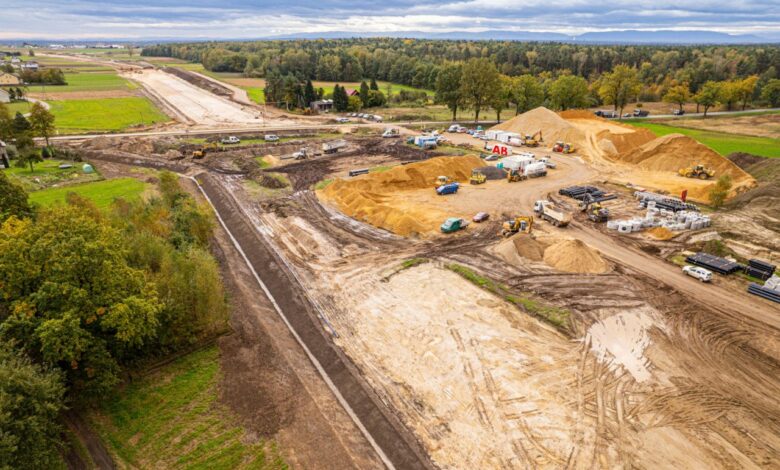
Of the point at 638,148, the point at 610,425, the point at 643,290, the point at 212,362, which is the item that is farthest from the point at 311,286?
the point at 638,148

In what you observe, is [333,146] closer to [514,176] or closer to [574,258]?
[514,176]

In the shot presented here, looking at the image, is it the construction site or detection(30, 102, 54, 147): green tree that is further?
detection(30, 102, 54, 147): green tree

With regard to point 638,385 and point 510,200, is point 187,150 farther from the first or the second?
point 638,385

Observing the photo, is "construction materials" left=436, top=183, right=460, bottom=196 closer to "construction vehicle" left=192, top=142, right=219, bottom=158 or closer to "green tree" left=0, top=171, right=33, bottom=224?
"green tree" left=0, top=171, right=33, bottom=224

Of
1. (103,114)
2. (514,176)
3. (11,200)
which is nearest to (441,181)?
(514,176)

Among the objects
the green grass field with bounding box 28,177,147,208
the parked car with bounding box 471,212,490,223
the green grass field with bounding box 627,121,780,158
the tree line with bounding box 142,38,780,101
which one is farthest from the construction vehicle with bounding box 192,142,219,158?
the green grass field with bounding box 627,121,780,158

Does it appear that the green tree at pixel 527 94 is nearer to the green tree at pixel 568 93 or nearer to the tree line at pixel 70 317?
the green tree at pixel 568 93
